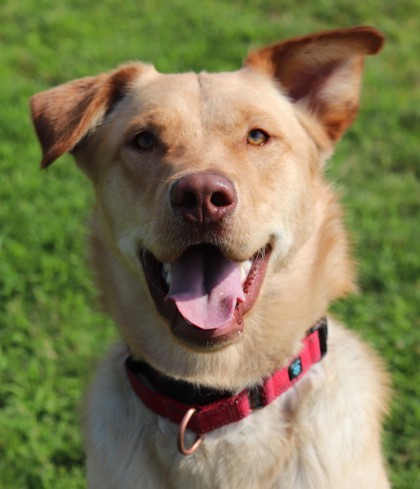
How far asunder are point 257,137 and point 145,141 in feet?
1.60

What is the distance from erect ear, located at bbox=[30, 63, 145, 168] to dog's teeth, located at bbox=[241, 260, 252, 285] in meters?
0.89

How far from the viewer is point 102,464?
329 centimetres

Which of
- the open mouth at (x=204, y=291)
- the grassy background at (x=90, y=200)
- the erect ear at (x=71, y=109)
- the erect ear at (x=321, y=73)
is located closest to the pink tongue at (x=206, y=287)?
the open mouth at (x=204, y=291)

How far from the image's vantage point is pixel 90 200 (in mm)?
4934

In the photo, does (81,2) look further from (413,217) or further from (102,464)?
(102,464)

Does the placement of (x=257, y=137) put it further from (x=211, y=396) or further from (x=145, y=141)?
(x=211, y=396)

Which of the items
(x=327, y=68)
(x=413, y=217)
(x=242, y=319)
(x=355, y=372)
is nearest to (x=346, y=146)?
(x=413, y=217)

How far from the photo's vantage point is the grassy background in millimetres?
4512

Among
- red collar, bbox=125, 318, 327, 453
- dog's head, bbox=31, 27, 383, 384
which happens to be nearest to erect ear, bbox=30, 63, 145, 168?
dog's head, bbox=31, 27, 383, 384

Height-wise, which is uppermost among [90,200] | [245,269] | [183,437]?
[245,269]

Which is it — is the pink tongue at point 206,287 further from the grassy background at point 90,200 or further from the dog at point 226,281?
the grassy background at point 90,200

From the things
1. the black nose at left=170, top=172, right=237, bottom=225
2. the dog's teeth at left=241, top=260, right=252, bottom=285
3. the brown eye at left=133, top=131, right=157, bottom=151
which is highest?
the black nose at left=170, top=172, right=237, bottom=225

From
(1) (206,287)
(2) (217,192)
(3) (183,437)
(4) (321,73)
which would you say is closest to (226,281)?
(1) (206,287)

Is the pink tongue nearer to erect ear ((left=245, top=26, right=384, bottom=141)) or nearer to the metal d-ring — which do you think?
the metal d-ring
